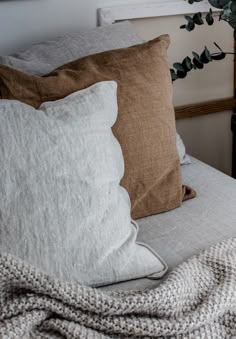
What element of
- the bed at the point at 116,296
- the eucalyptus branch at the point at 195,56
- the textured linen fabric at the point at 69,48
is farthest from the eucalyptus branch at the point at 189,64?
the bed at the point at 116,296

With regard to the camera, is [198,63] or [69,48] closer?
[69,48]

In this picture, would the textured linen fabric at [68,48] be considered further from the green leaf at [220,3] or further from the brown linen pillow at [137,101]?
the green leaf at [220,3]

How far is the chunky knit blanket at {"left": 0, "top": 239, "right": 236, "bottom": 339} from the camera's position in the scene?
3.40 ft

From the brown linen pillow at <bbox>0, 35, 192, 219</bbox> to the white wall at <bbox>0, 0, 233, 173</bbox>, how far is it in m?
0.42

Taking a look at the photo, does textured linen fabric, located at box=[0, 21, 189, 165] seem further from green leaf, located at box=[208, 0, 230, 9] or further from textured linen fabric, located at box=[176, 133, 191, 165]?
green leaf, located at box=[208, 0, 230, 9]

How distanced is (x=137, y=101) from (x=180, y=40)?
77 cm

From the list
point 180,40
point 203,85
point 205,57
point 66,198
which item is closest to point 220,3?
point 205,57

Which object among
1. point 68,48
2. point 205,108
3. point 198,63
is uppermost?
point 68,48

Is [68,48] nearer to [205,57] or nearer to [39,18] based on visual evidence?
[39,18]

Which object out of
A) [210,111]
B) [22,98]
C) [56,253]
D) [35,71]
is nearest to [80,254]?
[56,253]

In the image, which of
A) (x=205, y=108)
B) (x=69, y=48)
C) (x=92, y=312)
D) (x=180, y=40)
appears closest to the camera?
(x=92, y=312)

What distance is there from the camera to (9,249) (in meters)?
1.12

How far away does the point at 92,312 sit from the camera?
3.47ft

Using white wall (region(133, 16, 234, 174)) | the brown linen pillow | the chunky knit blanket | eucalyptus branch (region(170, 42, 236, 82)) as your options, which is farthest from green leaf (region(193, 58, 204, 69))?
the chunky knit blanket
